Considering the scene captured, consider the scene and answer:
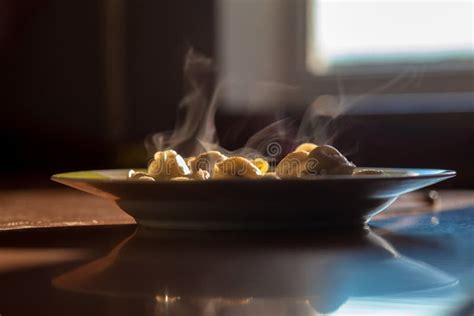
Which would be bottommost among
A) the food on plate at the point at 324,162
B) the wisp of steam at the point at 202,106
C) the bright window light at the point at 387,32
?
the wisp of steam at the point at 202,106

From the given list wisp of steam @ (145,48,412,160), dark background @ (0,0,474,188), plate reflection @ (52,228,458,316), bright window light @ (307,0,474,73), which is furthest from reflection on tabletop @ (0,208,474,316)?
bright window light @ (307,0,474,73)

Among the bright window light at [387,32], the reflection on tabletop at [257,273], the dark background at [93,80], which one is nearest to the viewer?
the reflection on tabletop at [257,273]

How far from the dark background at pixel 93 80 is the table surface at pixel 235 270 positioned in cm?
130

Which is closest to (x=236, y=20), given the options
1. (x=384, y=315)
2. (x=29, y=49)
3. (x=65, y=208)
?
(x=29, y=49)

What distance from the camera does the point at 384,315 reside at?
35cm

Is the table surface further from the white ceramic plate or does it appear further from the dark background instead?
the dark background

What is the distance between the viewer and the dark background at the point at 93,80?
216 cm

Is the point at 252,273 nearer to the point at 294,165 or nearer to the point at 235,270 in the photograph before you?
the point at 235,270

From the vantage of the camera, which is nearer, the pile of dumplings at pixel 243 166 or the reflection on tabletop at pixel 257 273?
the reflection on tabletop at pixel 257 273

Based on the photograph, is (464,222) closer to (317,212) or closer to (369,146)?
(317,212)

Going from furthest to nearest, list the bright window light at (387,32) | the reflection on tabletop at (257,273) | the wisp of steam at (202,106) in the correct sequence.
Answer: the bright window light at (387,32)
the wisp of steam at (202,106)
the reflection on tabletop at (257,273)

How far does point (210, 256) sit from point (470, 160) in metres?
1.26

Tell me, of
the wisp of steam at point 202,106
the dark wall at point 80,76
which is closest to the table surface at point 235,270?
the wisp of steam at point 202,106

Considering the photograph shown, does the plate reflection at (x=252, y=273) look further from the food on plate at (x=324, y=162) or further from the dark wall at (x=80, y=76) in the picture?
the dark wall at (x=80, y=76)
